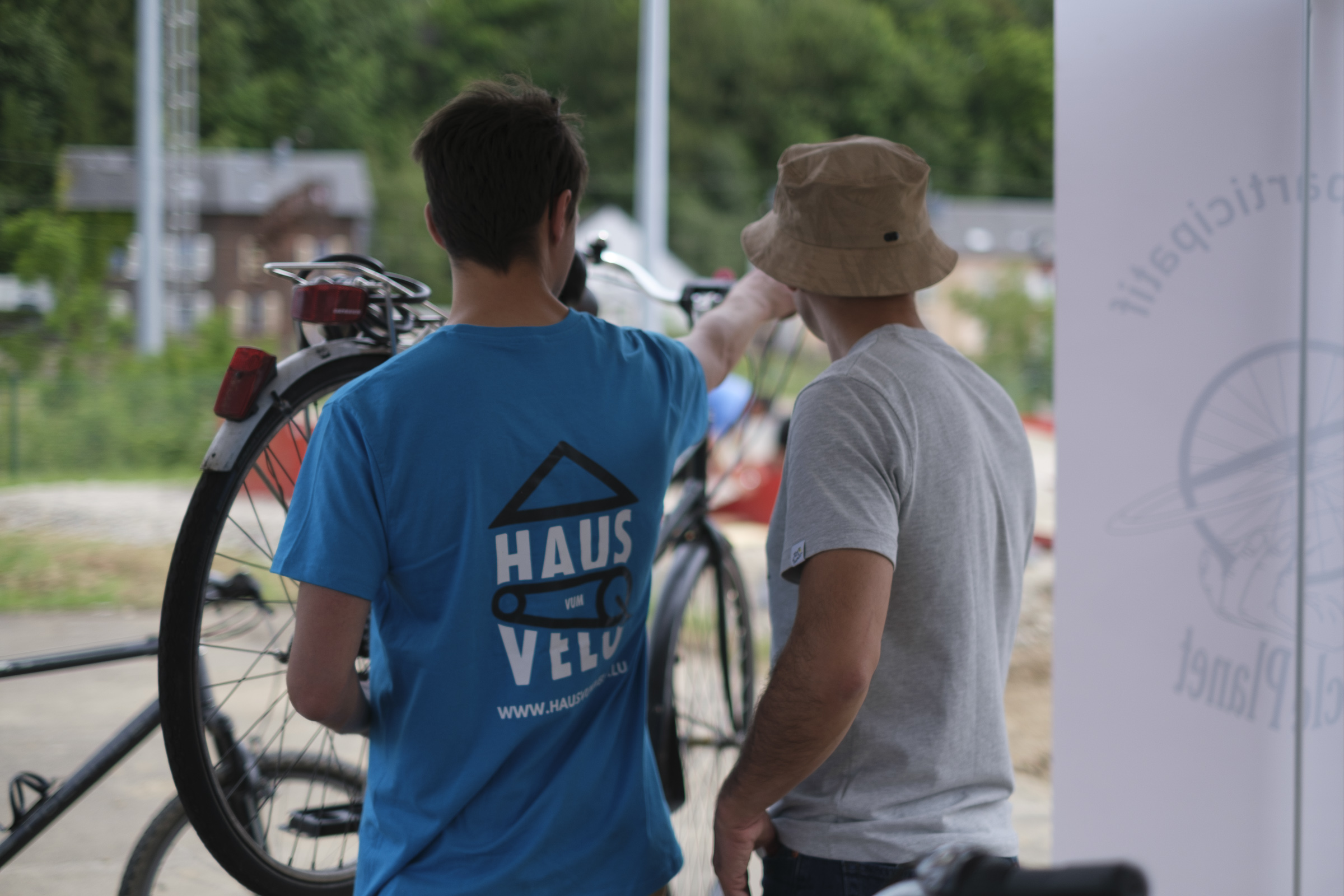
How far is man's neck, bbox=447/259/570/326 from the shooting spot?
125 centimetres

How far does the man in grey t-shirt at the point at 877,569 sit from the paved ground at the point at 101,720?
2018mm

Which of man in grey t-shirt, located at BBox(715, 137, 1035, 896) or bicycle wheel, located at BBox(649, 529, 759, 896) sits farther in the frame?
bicycle wheel, located at BBox(649, 529, 759, 896)

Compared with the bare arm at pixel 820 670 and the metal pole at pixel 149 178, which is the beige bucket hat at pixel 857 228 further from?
the metal pole at pixel 149 178

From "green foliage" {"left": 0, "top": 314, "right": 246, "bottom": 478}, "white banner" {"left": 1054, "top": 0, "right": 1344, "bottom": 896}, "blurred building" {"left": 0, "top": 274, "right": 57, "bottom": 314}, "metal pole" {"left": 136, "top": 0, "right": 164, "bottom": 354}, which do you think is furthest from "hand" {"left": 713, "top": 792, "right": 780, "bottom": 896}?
"metal pole" {"left": 136, "top": 0, "right": 164, "bottom": 354}

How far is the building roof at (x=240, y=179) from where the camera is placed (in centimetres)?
1245

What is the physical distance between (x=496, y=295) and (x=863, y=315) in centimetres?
49

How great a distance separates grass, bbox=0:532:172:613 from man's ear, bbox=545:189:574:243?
6.25 meters

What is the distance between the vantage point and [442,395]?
1183 mm

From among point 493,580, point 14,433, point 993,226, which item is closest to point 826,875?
point 493,580

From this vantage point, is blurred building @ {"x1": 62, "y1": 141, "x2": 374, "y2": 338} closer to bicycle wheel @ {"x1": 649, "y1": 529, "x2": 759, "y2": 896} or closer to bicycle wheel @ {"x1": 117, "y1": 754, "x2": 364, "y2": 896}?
bicycle wheel @ {"x1": 649, "y1": 529, "x2": 759, "y2": 896}

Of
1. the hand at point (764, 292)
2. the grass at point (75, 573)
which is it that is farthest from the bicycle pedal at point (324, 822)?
the grass at point (75, 573)

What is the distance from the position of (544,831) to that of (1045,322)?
1329 inches

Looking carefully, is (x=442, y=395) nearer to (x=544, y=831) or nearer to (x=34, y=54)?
(x=544, y=831)

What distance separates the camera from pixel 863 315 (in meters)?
1.42
